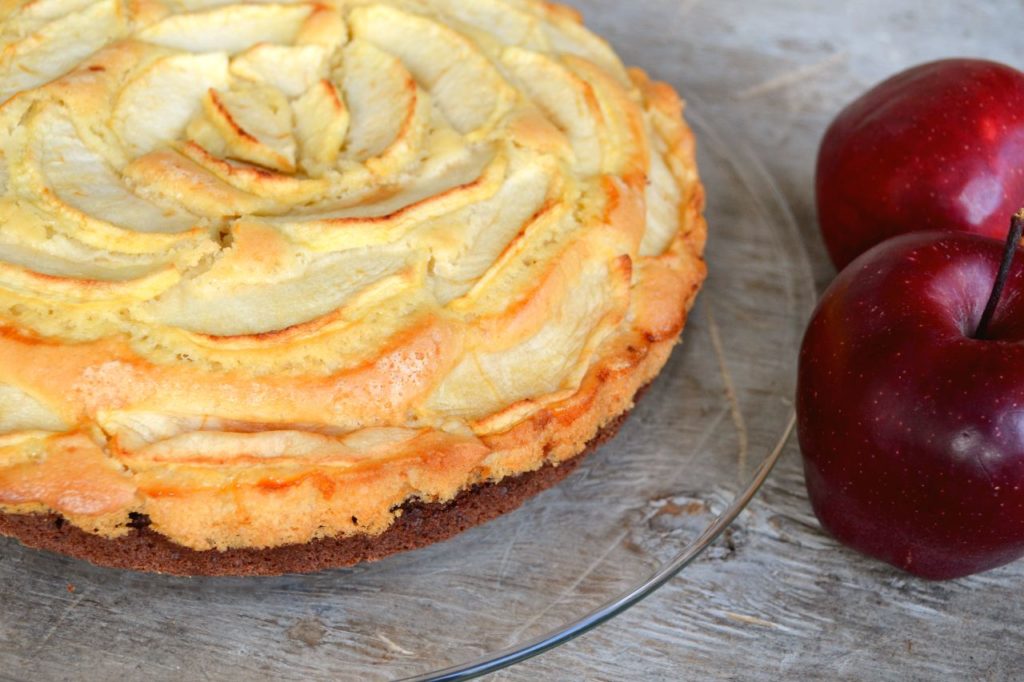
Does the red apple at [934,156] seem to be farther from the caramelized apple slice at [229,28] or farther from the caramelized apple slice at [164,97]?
the caramelized apple slice at [164,97]

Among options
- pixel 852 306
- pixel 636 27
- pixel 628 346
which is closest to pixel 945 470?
pixel 852 306

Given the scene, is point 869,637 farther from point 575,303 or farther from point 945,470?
point 575,303

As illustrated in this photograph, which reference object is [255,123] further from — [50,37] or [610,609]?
[610,609]

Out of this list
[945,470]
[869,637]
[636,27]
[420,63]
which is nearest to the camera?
[945,470]

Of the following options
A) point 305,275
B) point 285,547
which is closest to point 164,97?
point 305,275

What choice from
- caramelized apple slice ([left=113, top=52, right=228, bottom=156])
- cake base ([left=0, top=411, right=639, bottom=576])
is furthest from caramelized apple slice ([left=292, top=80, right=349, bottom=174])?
cake base ([left=0, top=411, right=639, bottom=576])

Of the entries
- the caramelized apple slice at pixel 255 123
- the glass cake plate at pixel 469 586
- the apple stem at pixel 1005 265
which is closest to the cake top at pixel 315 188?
the caramelized apple slice at pixel 255 123
